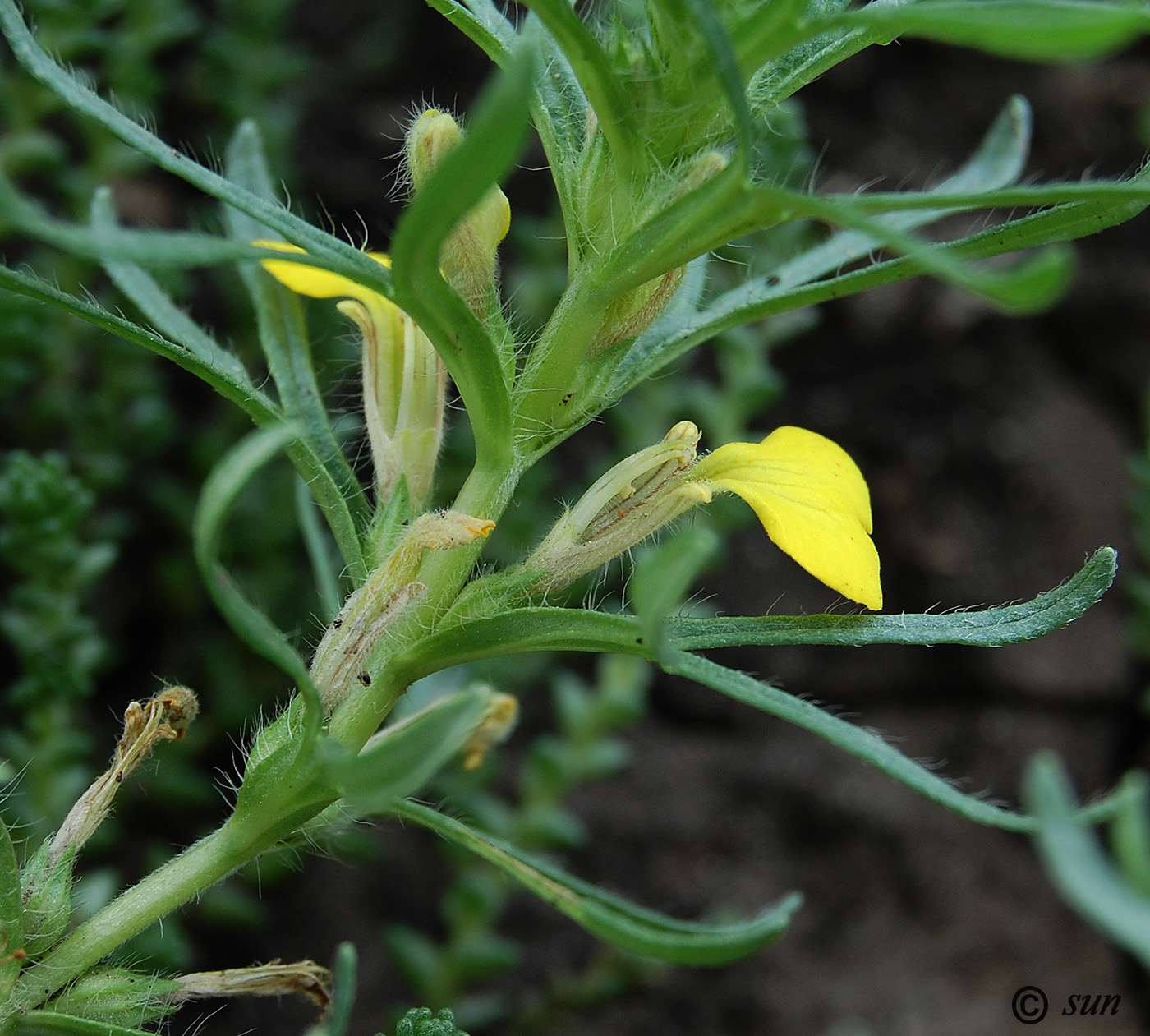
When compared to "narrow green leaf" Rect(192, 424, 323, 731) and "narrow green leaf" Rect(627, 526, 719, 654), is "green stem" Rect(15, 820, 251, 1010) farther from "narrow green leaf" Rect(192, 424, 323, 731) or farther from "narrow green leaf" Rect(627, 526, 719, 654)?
"narrow green leaf" Rect(627, 526, 719, 654)

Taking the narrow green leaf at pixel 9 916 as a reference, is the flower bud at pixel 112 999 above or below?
below

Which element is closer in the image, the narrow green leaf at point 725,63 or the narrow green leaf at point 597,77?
the narrow green leaf at point 725,63

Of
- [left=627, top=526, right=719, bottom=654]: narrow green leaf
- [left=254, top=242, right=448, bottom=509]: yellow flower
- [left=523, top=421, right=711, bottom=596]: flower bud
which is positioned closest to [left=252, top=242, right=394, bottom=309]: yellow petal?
[left=254, top=242, right=448, bottom=509]: yellow flower

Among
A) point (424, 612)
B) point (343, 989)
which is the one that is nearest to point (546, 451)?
point (424, 612)

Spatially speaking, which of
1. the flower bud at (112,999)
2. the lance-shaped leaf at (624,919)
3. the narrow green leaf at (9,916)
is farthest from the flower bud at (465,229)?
the flower bud at (112,999)

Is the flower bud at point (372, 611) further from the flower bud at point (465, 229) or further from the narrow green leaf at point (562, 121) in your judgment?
the narrow green leaf at point (562, 121)

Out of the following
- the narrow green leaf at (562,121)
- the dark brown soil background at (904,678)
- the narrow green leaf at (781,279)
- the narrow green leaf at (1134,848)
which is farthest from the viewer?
the dark brown soil background at (904,678)
